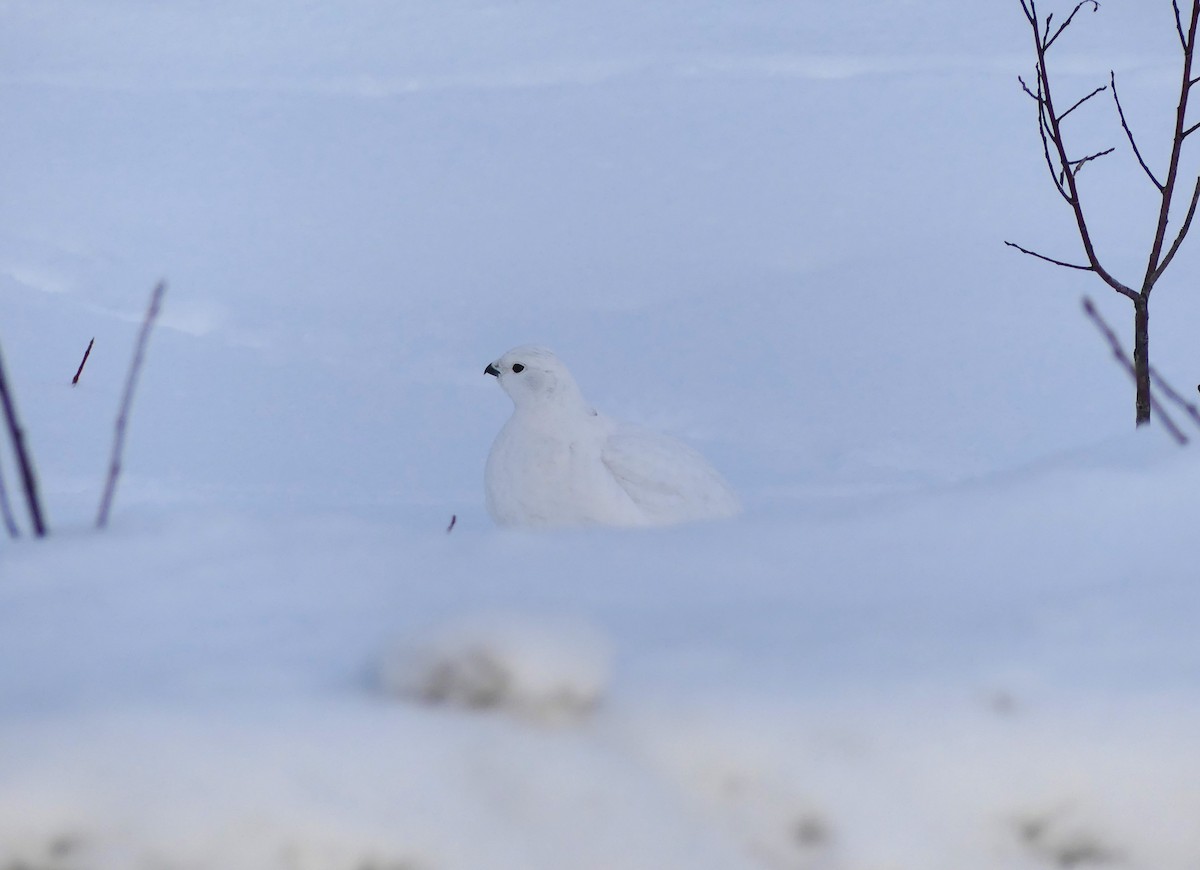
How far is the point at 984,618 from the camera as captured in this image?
964 mm

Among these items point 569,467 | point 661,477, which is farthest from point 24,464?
point 661,477

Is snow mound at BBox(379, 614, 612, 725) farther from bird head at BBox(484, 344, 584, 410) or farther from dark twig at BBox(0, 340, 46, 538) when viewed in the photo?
bird head at BBox(484, 344, 584, 410)

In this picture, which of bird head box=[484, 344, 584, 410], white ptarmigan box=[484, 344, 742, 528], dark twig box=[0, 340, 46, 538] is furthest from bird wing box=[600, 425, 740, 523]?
dark twig box=[0, 340, 46, 538]

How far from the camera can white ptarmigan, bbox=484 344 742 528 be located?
246 centimetres

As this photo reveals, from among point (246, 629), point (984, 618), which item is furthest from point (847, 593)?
point (246, 629)

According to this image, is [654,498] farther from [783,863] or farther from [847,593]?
[783,863]

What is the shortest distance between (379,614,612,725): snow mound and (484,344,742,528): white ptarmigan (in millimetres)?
1586

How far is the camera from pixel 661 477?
259 centimetres

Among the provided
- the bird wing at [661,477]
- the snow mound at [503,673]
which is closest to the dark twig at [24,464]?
the snow mound at [503,673]

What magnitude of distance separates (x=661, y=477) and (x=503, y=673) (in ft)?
5.79

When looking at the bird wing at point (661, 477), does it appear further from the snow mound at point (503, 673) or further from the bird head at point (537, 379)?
the snow mound at point (503, 673)

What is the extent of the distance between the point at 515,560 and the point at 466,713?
237 mm

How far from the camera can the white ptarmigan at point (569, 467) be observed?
246 centimetres

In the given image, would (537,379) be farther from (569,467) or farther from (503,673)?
(503,673)
